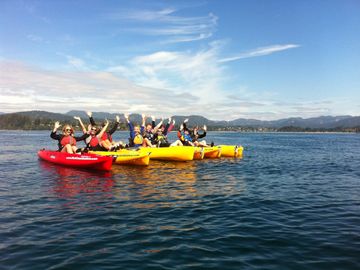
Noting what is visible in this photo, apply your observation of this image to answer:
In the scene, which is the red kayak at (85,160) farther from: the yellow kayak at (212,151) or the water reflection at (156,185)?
Answer: the yellow kayak at (212,151)

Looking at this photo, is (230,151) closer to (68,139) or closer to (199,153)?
(199,153)

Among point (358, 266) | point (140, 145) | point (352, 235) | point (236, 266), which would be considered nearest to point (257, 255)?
point (236, 266)

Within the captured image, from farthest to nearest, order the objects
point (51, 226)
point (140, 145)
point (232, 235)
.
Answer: point (140, 145) < point (51, 226) < point (232, 235)

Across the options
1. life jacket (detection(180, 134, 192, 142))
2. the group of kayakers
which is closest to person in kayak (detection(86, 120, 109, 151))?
the group of kayakers

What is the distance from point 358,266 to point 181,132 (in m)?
19.8

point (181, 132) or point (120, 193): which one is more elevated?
point (181, 132)

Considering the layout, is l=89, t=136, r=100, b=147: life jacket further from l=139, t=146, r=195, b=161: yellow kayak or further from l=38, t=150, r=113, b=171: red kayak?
l=139, t=146, r=195, b=161: yellow kayak

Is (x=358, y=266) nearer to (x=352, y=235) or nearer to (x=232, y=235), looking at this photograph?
(x=352, y=235)

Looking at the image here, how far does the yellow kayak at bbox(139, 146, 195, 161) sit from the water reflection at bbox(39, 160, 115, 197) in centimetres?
534

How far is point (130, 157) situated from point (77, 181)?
498 centimetres

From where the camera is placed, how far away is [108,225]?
823cm

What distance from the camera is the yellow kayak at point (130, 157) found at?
752 inches

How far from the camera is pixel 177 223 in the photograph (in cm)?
845

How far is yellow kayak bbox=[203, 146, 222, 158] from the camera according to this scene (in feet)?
82.0
